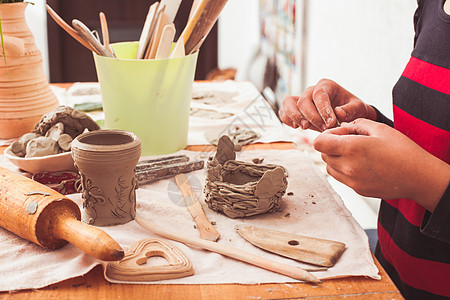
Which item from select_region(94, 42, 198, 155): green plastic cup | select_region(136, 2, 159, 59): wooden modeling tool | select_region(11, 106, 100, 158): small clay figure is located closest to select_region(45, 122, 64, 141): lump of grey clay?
select_region(11, 106, 100, 158): small clay figure

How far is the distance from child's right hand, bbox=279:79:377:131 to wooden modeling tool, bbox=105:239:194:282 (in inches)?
14.6

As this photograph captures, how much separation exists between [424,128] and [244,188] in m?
0.34

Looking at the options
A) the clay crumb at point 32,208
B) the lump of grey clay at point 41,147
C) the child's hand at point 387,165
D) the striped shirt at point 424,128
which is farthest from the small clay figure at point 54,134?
the striped shirt at point 424,128

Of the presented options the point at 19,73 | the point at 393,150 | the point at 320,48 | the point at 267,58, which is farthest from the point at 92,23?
the point at 393,150

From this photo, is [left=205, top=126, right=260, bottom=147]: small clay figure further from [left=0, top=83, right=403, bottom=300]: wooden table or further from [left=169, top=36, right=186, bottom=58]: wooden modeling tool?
[left=0, top=83, right=403, bottom=300]: wooden table

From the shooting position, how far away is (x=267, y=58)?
10.6ft

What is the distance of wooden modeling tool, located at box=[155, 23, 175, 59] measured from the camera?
1030 mm

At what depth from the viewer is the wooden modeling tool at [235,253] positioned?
65 cm

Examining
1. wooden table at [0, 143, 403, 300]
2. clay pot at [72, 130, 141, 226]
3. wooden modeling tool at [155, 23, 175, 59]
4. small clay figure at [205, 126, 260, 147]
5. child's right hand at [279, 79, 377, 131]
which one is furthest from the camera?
small clay figure at [205, 126, 260, 147]

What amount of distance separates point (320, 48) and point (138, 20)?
209 cm

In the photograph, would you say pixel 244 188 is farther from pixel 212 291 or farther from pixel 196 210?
pixel 212 291

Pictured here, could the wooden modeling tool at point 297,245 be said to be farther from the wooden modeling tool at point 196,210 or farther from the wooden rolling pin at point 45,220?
the wooden rolling pin at point 45,220

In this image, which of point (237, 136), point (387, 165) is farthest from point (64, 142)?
point (387, 165)

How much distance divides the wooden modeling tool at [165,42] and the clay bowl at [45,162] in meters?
0.29
